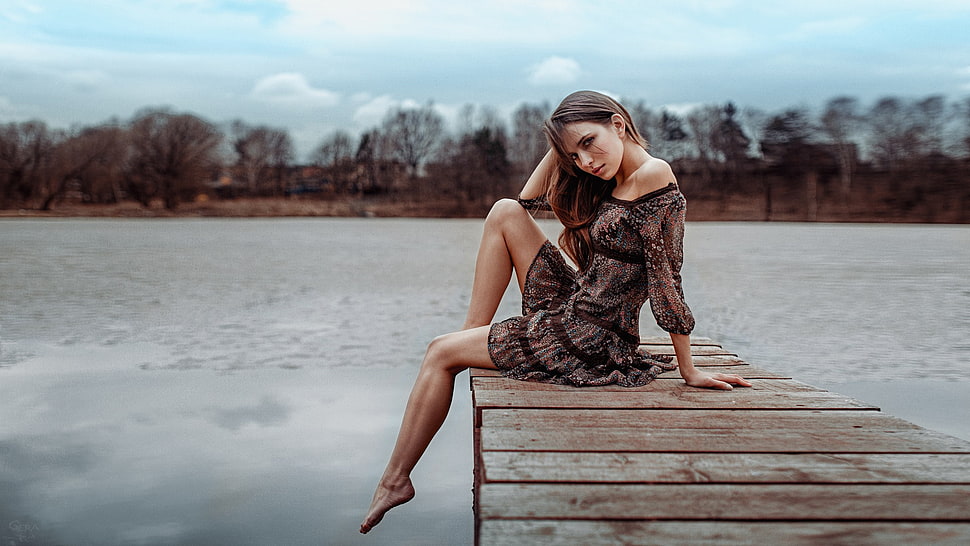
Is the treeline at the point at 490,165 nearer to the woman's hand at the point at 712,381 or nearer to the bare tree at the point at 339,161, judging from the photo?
the bare tree at the point at 339,161

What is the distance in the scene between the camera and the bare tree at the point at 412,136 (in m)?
41.5

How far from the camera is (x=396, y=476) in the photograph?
89.8 inches

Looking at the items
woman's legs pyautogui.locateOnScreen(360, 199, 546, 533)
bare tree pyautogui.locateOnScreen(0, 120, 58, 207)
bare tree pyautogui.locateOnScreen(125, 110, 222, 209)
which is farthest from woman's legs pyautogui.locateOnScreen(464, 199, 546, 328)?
bare tree pyautogui.locateOnScreen(0, 120, 58, 207)

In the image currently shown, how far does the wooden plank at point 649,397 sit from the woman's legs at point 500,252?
280 millimetres

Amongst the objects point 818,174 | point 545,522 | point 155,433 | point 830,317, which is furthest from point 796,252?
point 818,174

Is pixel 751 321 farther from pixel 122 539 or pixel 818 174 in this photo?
pixel 818 174

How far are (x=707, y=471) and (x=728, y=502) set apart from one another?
0.15 m

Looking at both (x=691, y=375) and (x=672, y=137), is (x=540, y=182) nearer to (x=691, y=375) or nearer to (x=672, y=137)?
(x=691, y=375)

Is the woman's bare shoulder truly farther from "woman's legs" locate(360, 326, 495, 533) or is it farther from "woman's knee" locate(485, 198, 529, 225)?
"woman's legs" locate(360, 326, 495, 533)

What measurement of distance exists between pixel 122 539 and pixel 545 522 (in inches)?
61.7

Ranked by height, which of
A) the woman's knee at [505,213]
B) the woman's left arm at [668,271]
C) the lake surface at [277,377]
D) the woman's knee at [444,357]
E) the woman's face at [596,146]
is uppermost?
the woman's face at [596,146]

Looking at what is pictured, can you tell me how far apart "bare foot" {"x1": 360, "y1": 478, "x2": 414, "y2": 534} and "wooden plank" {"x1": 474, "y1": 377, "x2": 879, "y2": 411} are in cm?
33

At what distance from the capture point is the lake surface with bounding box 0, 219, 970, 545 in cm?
263

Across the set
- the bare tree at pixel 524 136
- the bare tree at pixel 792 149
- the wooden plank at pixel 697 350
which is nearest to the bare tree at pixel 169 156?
the bare tree at pixel 524 136
